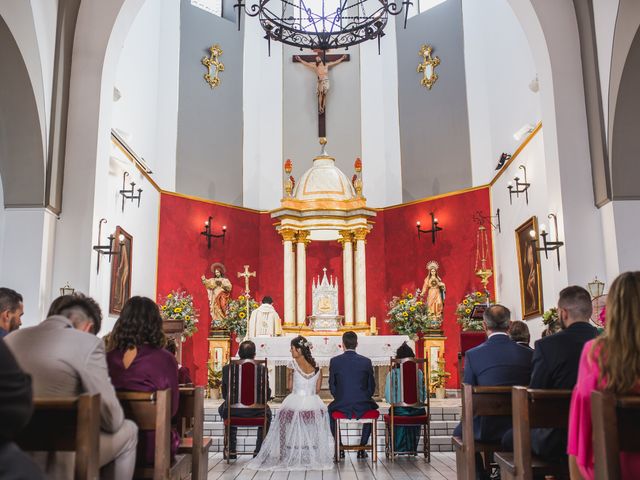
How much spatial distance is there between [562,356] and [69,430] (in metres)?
2.31

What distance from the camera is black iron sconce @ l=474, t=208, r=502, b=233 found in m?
11.1

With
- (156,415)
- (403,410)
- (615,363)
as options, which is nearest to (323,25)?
(403,410)

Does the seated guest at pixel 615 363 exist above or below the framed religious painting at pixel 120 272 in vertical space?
below

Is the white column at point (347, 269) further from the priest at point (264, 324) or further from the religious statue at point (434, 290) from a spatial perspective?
the priest at point (264, 324)

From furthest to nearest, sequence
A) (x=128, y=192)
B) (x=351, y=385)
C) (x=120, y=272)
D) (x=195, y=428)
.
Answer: (x=128, y=192) → (x=120, y=272) → (x=351, y=385) → (x=195, y=428)

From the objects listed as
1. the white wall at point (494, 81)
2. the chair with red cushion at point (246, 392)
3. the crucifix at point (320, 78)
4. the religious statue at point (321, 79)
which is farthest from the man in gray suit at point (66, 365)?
the religious statue at point (321, 79)

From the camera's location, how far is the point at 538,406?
3113mm

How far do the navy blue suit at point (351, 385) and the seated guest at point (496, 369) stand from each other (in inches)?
93.6

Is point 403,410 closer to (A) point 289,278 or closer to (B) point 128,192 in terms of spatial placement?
(B) point 128,192

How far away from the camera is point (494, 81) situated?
37.4 ft

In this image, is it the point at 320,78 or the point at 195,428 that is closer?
the point at 195,428

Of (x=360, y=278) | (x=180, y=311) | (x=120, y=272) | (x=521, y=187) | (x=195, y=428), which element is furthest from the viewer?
(x=360, y=278)

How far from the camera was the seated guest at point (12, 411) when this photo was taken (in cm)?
146

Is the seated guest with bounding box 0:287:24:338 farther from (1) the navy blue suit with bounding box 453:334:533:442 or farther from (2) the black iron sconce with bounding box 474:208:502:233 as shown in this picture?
(2) the black iron sconce with bounding box 474:208:502:233
